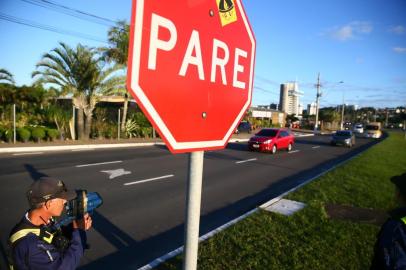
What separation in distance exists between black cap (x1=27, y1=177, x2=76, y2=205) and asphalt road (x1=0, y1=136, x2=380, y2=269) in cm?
42

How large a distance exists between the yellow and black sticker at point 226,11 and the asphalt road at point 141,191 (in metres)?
2.13

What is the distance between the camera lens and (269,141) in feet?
61.5

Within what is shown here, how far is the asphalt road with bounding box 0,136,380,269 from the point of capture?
5.07 metres

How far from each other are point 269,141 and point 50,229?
17270 mm

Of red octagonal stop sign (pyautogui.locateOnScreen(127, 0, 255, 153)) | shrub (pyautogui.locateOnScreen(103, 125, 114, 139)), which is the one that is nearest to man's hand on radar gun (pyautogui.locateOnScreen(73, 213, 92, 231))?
red octagonal stop sign (pyautogui.locateOnScreen(127, 0, 255, 153))

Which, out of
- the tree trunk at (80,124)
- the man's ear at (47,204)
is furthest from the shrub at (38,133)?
the man's ear at (47,204)

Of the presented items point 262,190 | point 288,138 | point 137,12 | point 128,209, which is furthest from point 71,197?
point 288,138

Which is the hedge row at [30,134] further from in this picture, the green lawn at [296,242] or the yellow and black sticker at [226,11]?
the yellow and black sticker at [226,11]

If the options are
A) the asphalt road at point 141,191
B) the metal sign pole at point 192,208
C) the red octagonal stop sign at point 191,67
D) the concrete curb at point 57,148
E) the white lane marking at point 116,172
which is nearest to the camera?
the red octagonal stop sign at point 191,67

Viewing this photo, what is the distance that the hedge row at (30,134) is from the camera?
16.8 metres

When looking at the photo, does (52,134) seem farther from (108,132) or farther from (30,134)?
(108,132)

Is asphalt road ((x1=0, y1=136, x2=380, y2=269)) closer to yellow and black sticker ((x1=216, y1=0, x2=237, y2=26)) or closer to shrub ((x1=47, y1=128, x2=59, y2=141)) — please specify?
yellow and black sticker ((x1=216, y1=0, x2=237, y2=26))

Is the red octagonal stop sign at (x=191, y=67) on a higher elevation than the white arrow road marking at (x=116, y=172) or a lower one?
higher

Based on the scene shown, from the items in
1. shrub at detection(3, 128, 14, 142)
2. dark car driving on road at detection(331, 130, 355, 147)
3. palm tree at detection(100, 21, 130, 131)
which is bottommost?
shrub at detection(3, 128, 14, 142)
